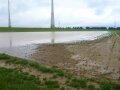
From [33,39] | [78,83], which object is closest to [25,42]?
[33,39]

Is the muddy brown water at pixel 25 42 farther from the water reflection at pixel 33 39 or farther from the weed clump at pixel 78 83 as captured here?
the weed clump at pixel 78 83

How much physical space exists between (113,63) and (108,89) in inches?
301

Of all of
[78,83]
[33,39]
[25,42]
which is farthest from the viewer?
[33,39]

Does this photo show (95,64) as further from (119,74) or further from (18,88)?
(18,88)

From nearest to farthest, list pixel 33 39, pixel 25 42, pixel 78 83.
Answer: pixel 78 83 → pixel 25 42 → pixel 33 39

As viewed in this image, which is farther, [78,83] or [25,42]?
[25,42]

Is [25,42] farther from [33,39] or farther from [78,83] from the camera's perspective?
[78,83]

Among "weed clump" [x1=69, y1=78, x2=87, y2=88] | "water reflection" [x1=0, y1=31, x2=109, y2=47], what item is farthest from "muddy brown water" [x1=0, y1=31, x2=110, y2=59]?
"weed clump" [x1=69, y1=78, x2=87, y2=88]

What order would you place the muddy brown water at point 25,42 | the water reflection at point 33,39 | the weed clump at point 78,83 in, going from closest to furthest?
the weed clump at point 78,83
the muddy brown water at point 25,42
the water reflection at point 33,39

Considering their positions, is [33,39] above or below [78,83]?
below

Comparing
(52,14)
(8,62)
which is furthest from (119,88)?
(52,14)

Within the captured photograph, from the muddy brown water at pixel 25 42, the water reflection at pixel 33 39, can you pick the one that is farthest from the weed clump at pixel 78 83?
the water reflection at pixel 33 39

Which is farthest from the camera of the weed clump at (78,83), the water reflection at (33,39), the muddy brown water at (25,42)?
the water reflection at (33,39)

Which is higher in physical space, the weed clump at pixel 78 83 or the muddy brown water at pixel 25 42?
the weed clump at pixel 78 83
